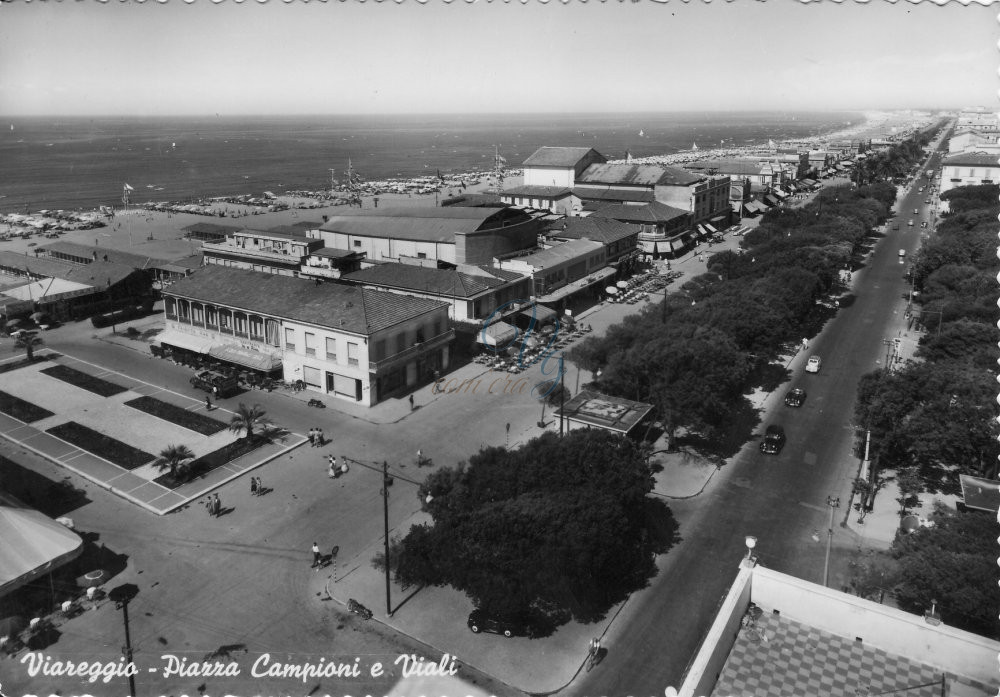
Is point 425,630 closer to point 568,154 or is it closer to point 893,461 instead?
point 893,461

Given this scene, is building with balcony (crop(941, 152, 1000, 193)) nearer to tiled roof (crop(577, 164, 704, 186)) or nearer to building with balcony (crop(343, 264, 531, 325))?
tiled roof (crop(577, 164, 704, 186))

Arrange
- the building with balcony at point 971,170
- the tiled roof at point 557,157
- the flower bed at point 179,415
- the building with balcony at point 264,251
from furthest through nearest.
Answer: the building with balcony at point 971,170 → the tiled roof at point 557,157 → the building with balcony at point 264,251 → the flower bed at point 179,415

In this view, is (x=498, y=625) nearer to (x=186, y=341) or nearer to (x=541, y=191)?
(x=186, y=341)

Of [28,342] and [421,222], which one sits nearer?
[28,342]

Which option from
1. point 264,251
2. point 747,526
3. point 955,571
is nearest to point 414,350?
point 264,251

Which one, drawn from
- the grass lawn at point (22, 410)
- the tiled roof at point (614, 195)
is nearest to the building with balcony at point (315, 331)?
the grass lawn at point (22, 410)

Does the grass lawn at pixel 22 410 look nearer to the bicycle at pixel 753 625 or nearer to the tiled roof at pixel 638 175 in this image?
the bicycle at pixel 753 625
